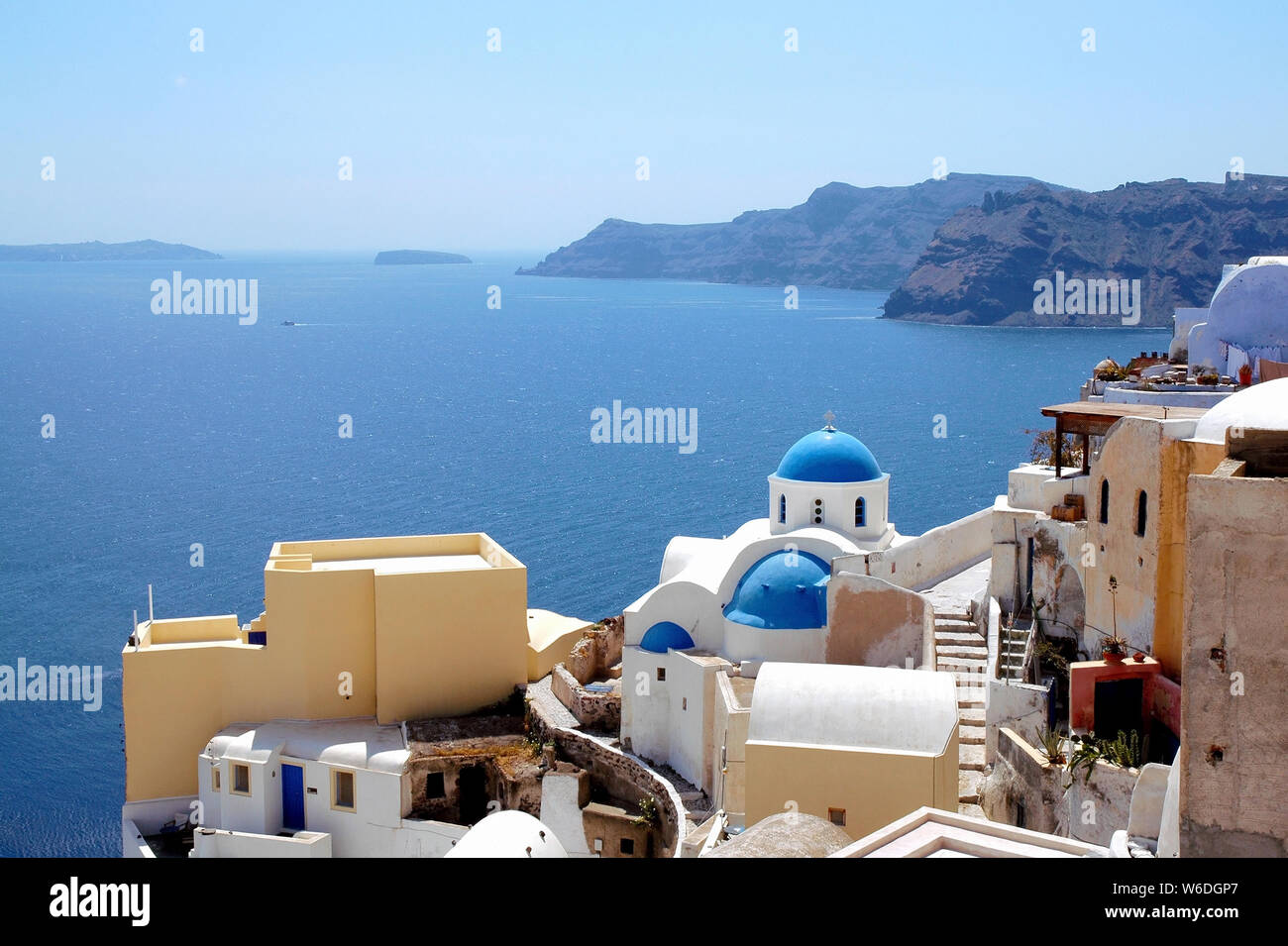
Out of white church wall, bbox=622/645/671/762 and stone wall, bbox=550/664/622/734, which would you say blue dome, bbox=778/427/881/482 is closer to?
white church wall, bbox=622/645/671/762

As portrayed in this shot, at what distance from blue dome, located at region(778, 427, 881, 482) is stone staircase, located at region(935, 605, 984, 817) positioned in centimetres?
354

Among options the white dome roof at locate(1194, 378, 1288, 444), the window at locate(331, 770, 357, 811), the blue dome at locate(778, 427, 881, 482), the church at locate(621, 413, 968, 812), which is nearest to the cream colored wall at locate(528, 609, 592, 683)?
the church at locate(621, 413, 968, 812)

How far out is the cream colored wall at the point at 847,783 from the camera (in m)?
18.5

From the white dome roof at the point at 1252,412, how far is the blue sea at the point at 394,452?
1095cm

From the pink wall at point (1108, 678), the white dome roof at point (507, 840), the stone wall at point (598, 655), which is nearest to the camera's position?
the white dome roof at point (507, 840)

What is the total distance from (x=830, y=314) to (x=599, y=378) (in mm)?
67599

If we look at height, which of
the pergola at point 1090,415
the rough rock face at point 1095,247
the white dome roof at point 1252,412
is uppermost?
the rough rock face at point 1095,247

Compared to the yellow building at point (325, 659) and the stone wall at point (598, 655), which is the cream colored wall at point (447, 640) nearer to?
the yellow building at point (325, 659)

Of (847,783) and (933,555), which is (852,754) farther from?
(933,555)

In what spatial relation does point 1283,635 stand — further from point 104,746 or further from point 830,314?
point 830,314

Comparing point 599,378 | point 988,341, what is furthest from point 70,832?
point 988,341

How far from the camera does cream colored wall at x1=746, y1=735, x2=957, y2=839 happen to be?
1847cm

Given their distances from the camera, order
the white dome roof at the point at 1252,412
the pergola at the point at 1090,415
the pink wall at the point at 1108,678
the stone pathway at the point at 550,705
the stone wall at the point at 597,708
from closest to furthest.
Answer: the white dome roof at the point at 1252,412 → the pink wall at the point at 1108,678 → the pergola at the point at 1090,415 → the stone wall at the point at 597,708 → the stone pathway at the point at 550,705

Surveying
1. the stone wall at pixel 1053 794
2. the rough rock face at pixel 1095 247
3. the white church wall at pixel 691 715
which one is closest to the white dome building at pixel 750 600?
the white church wall at pixel 691 715
